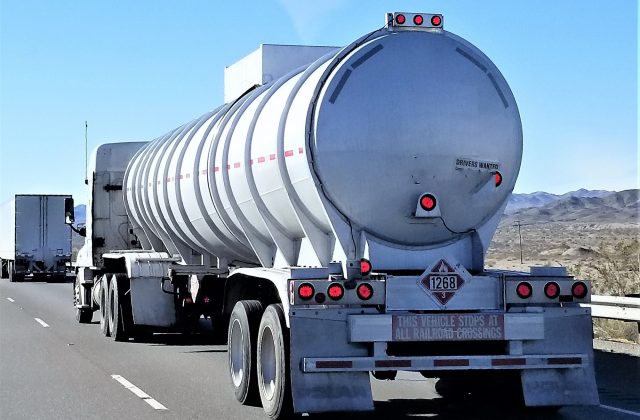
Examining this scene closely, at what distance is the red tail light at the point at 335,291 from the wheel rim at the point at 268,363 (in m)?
0.81

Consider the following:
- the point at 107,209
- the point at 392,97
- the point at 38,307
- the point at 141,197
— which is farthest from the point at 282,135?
the point at 38,307

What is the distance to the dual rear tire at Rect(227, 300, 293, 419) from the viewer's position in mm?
9000

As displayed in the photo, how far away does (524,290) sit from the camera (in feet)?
30.5

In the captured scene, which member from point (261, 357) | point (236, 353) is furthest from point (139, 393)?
point (261, 357)

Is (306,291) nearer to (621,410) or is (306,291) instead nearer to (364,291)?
(364,291)

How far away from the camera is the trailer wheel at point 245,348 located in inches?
395

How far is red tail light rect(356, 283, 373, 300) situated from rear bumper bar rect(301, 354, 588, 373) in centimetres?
51

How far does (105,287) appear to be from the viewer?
61.0ft

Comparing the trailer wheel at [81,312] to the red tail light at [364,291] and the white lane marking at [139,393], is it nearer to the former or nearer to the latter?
the white lane marking at [139,393]

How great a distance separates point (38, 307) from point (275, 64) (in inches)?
637

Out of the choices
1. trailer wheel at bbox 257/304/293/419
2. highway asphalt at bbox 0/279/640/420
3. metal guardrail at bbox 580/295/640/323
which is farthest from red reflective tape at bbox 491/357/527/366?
metal guardrail at bbox 580/295/640/323

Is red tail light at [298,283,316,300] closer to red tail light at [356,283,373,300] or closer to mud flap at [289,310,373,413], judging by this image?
mud flap at [289,310,373,413]

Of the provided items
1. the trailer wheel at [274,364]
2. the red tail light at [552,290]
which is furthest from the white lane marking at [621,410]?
the trailer wheel at [274,364]

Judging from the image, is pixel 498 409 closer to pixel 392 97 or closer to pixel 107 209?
pixel 392 97
